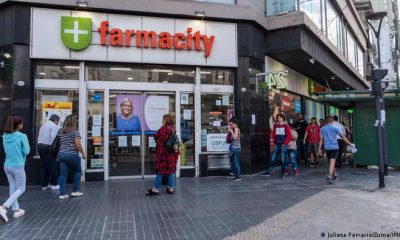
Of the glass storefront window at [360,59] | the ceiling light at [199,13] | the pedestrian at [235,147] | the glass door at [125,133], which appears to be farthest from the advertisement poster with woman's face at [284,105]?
the glass storefront window at [360,59]

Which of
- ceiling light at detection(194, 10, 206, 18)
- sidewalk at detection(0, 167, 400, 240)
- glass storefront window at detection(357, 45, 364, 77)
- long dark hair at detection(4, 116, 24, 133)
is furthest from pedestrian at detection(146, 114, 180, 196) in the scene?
glass storefront window at detection(357, 45, 364, 77)

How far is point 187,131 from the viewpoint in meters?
10.9

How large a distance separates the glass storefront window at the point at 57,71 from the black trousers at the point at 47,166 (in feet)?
6.96

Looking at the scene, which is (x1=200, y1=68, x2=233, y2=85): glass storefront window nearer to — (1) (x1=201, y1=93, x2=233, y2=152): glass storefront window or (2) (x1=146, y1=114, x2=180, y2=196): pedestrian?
(1) (x1=201, y1=93, x2=233, y2=152): glass storefront window

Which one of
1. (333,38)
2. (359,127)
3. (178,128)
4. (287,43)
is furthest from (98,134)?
(333,38)

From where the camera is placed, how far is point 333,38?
18.1 m

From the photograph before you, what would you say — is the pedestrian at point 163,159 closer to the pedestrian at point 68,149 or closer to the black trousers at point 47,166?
the pedestrian at point 68,149

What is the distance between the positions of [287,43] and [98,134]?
675 centimetres

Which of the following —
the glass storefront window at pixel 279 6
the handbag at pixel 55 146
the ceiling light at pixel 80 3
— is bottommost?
the handbag at pixel 55 146

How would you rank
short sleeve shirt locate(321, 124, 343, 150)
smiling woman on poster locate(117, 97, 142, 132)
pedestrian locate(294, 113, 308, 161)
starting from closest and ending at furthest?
short sleeve shirt locate(321, 124, 343, 150) < smiling woman on poster locate(117, 97, 142, 132) < pedestrian locate(294, 113, 308, 161)

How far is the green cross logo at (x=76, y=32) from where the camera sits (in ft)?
32.1

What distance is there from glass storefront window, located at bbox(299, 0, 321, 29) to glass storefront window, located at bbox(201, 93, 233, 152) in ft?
15.0

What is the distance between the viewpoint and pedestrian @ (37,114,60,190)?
28.8 feet

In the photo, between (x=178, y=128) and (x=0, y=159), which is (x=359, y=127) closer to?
(x=178, y=128)
